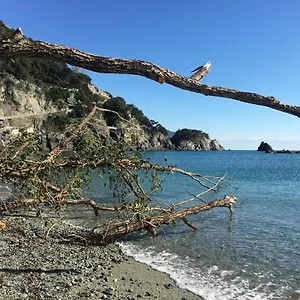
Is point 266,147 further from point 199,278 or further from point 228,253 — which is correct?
point 199,278

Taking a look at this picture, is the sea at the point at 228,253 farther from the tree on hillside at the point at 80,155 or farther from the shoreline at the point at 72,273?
the tree on hillside at the point at 80,155

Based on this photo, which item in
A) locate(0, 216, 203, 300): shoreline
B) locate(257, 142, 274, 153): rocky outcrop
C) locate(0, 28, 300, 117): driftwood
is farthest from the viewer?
locate(257, 142, 274, 153): rocky outcrop

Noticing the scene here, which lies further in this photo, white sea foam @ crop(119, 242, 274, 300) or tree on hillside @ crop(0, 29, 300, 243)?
white sea foam @ crop(119, 242, 274, 300)

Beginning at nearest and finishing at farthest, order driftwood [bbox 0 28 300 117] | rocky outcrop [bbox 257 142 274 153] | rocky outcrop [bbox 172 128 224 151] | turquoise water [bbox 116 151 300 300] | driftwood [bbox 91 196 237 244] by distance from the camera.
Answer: driftwood [bbox 0 28 300 117] → turquoise water [bbox 116 151 300 300] → driftwood [bbox 91 196 237 244] → rocky outcrop [bbox 172 128 224 151] → rocky outcrop [bbox 257 142 274 153]

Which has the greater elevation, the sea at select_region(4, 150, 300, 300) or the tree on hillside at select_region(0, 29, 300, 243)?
the tree on hillside at select_region(0, 29, 300, 243)

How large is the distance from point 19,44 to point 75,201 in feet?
18.5

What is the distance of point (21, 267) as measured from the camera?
8.84 metres

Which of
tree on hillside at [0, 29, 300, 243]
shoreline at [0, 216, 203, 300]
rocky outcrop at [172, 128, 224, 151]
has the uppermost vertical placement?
rocky outcrop at [172, 128, 224, 151]

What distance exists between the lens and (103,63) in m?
3.81

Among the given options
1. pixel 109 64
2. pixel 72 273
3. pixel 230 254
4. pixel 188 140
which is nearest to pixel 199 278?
pixel 230 254

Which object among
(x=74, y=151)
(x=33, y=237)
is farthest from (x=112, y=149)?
(x=33, y=237)

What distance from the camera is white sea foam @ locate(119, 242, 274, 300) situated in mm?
8305

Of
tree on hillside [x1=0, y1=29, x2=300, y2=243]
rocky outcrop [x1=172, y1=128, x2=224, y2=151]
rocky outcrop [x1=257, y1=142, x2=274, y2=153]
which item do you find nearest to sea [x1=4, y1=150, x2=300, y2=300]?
tree on hillside [x1=0, y1=29, x2=300, y2=243]

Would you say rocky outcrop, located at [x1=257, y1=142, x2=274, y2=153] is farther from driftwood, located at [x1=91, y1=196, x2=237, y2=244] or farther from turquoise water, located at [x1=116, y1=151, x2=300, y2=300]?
driftwood, located at [x1=91, y1=196, x2=237, y2=244]
